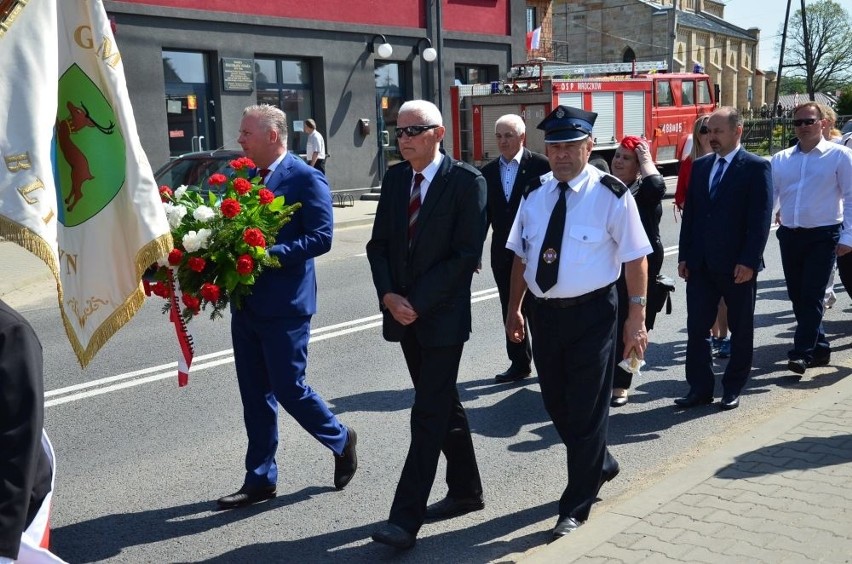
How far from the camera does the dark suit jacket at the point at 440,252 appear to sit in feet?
14.5

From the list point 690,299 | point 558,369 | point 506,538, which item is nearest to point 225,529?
point 506,538

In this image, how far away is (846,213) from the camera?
7.48m

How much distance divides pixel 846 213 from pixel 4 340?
6705 millimetres

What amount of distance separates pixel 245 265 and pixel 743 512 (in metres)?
2.53

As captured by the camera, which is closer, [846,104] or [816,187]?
[816,187]

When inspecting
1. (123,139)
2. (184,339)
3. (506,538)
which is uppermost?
(123,139)

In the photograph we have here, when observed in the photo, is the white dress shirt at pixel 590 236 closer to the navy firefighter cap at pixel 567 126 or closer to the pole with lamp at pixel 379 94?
the navy firefighter cap at pixel 567 126

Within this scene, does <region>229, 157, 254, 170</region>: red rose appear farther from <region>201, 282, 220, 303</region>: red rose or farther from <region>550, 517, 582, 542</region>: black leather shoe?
<region>550, 517, 582, 542</region>: black leather shoe

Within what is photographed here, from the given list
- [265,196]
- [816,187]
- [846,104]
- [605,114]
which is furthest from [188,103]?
[846,104]

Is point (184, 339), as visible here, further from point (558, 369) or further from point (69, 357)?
point (69, 357)

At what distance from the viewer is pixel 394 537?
435 cm

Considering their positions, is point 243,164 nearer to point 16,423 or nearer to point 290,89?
point 16,423

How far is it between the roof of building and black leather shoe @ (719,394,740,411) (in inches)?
2365

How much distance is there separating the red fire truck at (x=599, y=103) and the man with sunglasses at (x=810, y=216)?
44.0ft
